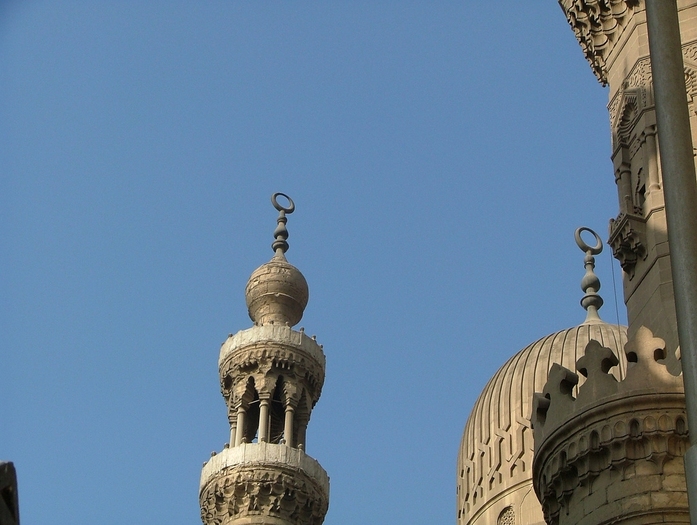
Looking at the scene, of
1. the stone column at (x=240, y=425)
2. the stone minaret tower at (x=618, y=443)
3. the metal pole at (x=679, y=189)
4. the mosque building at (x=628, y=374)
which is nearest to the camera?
the metal pole at (x=679, y=189)

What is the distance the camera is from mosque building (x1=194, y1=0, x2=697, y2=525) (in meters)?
12.4

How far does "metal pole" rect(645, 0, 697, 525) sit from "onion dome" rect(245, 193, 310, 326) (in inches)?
817

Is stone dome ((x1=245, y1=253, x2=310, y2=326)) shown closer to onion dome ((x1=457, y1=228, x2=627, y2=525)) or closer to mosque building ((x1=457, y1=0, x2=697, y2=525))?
onion dome ((x1=457, y1=228, x2=627, y2=525))

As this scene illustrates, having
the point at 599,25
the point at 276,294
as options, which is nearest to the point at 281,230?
the point at 276,294

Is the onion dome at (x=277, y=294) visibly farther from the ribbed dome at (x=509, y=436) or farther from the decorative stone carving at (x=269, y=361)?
the ribbed dome at (x=509, y=436)

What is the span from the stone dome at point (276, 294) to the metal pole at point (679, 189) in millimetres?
20795

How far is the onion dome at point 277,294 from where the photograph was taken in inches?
1068

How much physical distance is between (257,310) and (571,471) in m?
15.2

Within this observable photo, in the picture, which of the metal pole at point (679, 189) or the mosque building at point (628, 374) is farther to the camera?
the mosque building at point (628, 374)

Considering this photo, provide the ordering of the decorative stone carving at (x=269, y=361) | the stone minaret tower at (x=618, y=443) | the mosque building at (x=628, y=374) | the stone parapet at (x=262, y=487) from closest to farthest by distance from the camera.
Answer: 1. the stone minaret tower at (x=618, y=443)
2. the mosque building at (x=628, y=374)
3. the stone parapet at (x=262, y=487)
4. the decorative stone carving at (x=269, y=361)

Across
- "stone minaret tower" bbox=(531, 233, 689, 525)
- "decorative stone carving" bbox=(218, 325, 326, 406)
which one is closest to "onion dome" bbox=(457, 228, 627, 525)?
"decorative stone carving" bbox=(218, 325, 326, 406)

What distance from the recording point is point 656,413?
1235 centimetres

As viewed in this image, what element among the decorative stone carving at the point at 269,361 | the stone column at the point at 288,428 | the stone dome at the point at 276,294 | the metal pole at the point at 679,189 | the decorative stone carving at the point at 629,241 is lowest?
the metal pole at the point at 679,189

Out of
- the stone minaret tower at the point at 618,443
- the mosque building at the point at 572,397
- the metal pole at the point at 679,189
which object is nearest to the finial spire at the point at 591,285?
the mosque building at the point at 572,397
